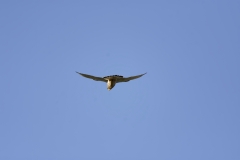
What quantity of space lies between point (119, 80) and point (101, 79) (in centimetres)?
276

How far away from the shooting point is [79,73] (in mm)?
71250

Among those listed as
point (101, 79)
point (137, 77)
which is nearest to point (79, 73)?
point (101, 79)

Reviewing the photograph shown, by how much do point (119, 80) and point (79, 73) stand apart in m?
6.10

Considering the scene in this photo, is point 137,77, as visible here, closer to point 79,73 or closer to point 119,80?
point 119,80

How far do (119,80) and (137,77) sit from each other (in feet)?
9.00

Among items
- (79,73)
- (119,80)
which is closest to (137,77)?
(119,80)

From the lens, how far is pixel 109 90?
2837 inches

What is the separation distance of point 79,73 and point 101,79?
11.9ft

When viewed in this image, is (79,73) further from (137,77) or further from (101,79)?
(137,77)

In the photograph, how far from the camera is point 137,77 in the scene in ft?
237

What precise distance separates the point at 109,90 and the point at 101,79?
2.16 m

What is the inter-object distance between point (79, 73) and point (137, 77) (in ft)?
28.6

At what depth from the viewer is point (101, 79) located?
72.8 meters
